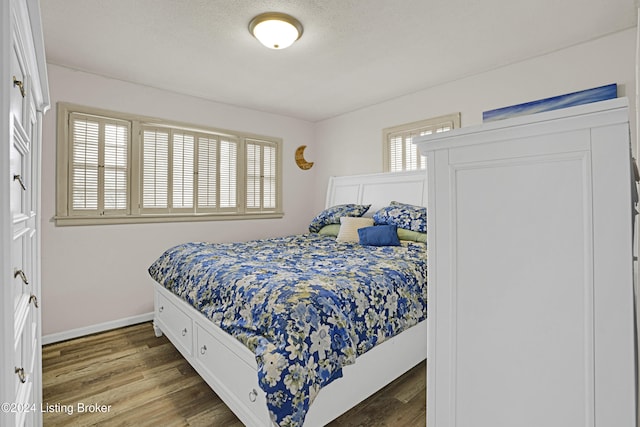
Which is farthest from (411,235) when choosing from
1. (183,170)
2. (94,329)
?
(94,329)

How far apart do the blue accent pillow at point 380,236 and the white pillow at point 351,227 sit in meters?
0.15

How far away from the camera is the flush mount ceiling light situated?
6.95ft

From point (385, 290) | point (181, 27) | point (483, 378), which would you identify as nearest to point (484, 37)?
point (385, 290)

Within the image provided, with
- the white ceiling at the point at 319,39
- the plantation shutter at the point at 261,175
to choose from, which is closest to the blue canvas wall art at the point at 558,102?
the white ceiling at the point at 319,39

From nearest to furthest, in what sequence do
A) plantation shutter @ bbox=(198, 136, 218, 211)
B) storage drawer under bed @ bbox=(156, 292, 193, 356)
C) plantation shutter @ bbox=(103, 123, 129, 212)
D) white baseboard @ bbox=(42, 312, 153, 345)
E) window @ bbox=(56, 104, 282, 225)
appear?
storage drawer under bed @ bbox=(156, 292, 193, 356), white baseboard @ bbox=(42, 312, 153, 345), window @ bbox=(56, 104, 282, 225), plantation shutter @ bbox=(103, 123, 129, 212), plantation shutter @ bbox=(198, 136, 218, 211)

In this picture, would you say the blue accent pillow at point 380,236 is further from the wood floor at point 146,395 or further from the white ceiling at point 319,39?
the white ceiling at point 319,39

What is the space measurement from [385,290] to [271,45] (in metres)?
1.89

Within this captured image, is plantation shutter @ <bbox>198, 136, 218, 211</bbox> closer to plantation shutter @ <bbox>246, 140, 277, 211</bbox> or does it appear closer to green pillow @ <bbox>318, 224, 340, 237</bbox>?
plantation shutter @ <bbox>246, 140, 277, 211</bbox>

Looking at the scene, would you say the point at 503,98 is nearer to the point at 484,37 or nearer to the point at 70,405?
the point at 484,37

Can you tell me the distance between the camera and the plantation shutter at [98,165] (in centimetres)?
297

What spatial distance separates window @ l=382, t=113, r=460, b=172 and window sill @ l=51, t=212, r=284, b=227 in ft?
5.88

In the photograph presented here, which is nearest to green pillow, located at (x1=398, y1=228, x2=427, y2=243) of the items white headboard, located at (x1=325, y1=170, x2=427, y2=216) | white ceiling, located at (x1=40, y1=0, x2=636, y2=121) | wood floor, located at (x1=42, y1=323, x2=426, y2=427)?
white headboard, located at (x1=325, y1=170, x2=427, y2=216)

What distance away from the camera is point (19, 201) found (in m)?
1.08

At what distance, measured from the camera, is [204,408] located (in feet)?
6.08
